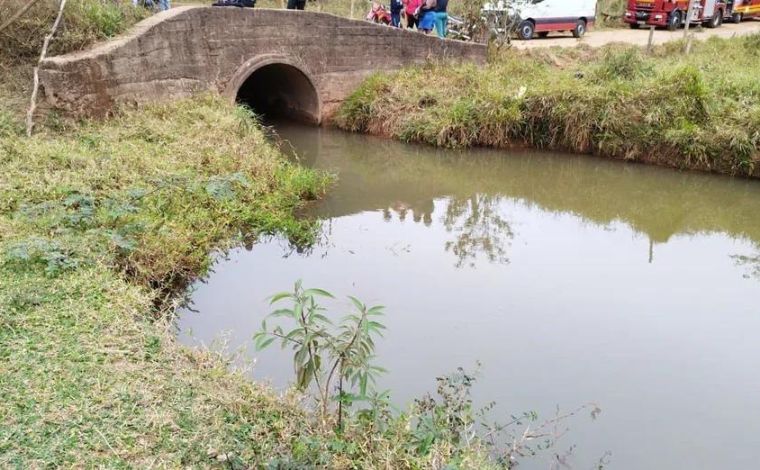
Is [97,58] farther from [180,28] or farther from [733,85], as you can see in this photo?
[733,85]

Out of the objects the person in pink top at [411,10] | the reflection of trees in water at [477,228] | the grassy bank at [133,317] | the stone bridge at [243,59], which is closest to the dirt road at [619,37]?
the person in pink top at [411,10]

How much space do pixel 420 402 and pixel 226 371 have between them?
3.78 feet

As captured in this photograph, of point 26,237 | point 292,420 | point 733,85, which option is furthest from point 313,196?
point 733,85

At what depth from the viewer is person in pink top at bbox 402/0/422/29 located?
12977 millimetres

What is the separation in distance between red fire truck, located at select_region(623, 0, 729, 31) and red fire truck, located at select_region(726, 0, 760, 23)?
1.08 meters

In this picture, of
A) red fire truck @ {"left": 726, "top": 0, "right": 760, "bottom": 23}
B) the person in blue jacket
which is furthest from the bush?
red fire truck @ {"left": 726, "top": 0, "right": 760, "bottom": 23}

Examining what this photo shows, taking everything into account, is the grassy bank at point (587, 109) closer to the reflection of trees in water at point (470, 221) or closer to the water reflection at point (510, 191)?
the water reflection at point (510, 191)

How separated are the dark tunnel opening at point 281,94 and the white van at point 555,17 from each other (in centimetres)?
585

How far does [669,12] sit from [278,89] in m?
11.2

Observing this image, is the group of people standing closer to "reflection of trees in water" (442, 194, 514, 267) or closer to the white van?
the white van

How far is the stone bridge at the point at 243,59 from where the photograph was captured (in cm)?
797

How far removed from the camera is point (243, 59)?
10227mm

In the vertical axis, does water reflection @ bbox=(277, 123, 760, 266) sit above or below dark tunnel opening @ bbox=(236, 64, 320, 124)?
below

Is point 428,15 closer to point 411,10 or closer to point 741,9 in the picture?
point 411,10
